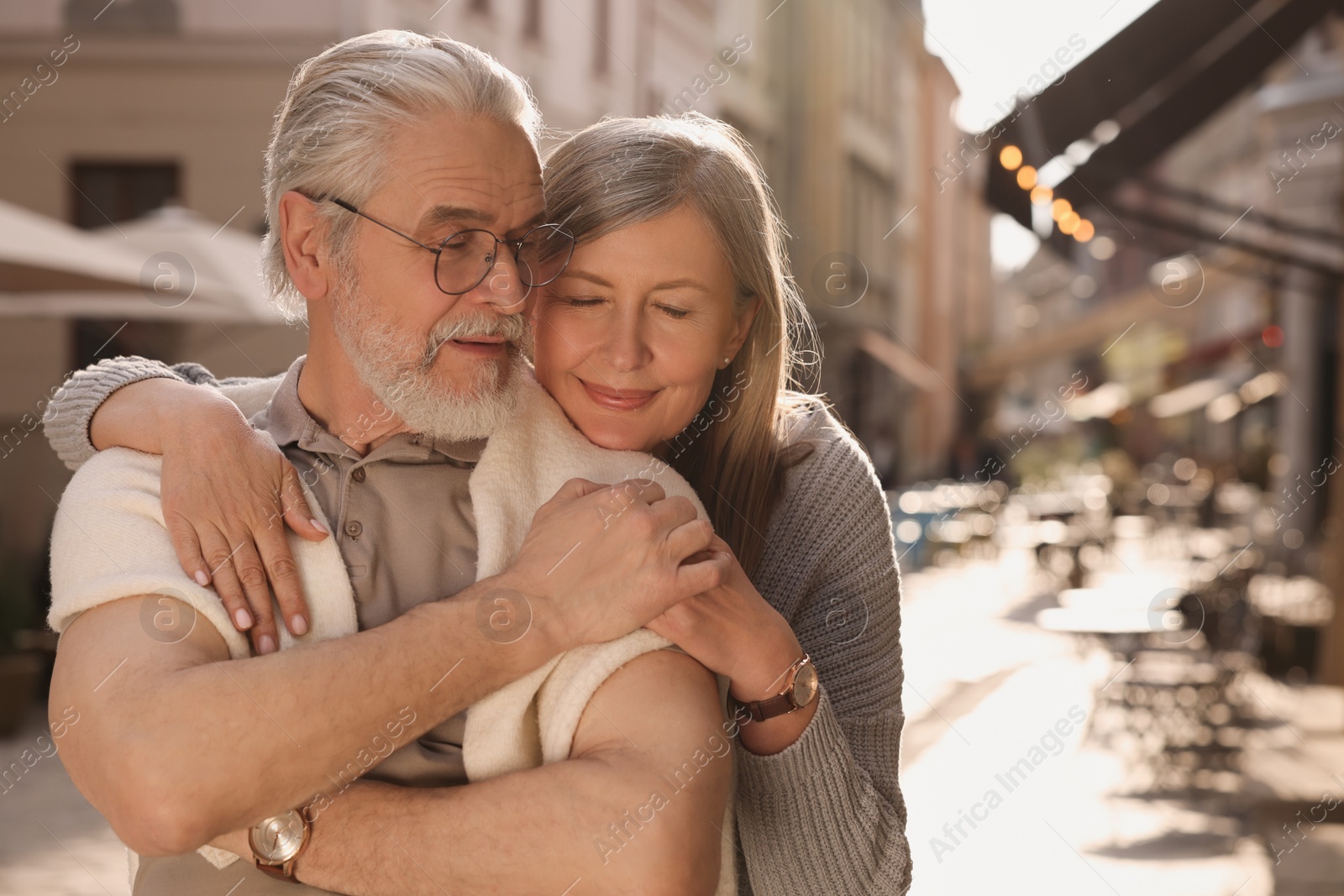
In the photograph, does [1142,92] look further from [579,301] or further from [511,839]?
[511,839]

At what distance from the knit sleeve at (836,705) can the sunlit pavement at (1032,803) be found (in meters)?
2.65

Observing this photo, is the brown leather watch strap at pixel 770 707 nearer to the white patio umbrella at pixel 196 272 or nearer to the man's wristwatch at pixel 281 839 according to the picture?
the man's wristwatch at pixel 281 839

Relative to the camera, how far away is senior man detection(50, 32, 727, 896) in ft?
5.20

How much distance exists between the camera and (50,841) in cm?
589

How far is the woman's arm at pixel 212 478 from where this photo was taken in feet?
5.76

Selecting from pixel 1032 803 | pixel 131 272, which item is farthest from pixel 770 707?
pixel 131 272

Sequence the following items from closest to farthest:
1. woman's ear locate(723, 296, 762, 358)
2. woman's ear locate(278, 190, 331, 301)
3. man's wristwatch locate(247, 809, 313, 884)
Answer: man's wristwatch locate(247, 809, 313, 884) → woman's ear locate(278, 190, 331, 301) → woman's ear locate(723, 296, 762, 358)

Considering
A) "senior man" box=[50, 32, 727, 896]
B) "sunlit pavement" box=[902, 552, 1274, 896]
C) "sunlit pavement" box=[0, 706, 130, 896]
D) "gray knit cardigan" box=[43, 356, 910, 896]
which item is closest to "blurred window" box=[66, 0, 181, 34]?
"sunlit pavement" box=[0, 706, 130, 896]

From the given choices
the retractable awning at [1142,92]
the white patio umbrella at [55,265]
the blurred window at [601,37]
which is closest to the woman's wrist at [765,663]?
the retractable awning at [1142,92]

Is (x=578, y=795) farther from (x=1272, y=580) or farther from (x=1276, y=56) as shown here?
(x=1272, y=580)

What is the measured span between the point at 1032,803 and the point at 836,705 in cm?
520

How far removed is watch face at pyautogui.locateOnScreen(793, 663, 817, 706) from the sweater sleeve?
95cm

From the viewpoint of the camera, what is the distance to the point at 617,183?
6.97 feet

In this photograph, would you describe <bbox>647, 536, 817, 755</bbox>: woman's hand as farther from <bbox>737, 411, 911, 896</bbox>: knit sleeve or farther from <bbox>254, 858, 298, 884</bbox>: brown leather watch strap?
<bbox>254, 858, 298, 884</bbox>: brown leather watch strap
